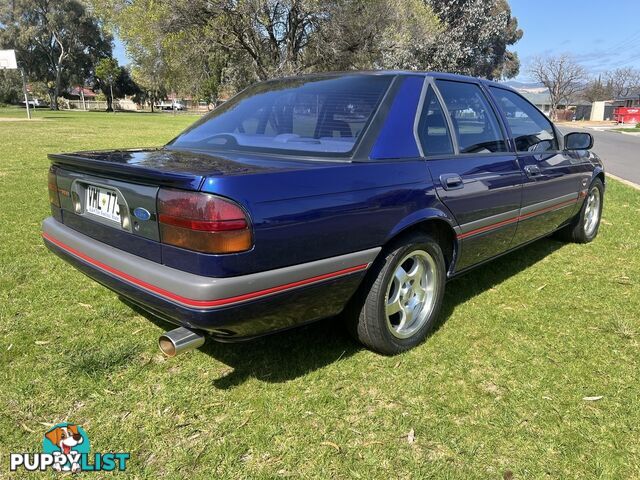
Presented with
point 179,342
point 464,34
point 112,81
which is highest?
point 112,81

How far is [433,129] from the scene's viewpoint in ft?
9.49

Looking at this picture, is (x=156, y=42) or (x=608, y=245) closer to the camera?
(x=608, y=245)

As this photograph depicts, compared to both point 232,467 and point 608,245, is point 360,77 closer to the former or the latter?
point 232,467

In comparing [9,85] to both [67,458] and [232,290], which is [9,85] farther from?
[232,290]

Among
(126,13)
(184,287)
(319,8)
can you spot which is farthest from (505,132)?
(126,13)

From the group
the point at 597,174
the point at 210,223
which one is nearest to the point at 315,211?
the point at 210,223

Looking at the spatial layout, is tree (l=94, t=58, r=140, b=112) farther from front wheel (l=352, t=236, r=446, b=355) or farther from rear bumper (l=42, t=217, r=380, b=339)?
front wheel (l=352, t=236, r=446, b=355)

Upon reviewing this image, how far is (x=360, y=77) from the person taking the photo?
2.96 metres

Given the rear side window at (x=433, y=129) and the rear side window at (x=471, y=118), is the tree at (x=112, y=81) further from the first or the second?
the rear side window at (x=433, y=129)

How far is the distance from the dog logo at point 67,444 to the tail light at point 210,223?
97 centimetres

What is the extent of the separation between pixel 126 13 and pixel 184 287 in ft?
65.5

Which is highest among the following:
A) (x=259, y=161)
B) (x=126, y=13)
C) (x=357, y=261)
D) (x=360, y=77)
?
(x=126, y=13)

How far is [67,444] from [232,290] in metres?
1.00

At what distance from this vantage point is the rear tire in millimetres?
4926
